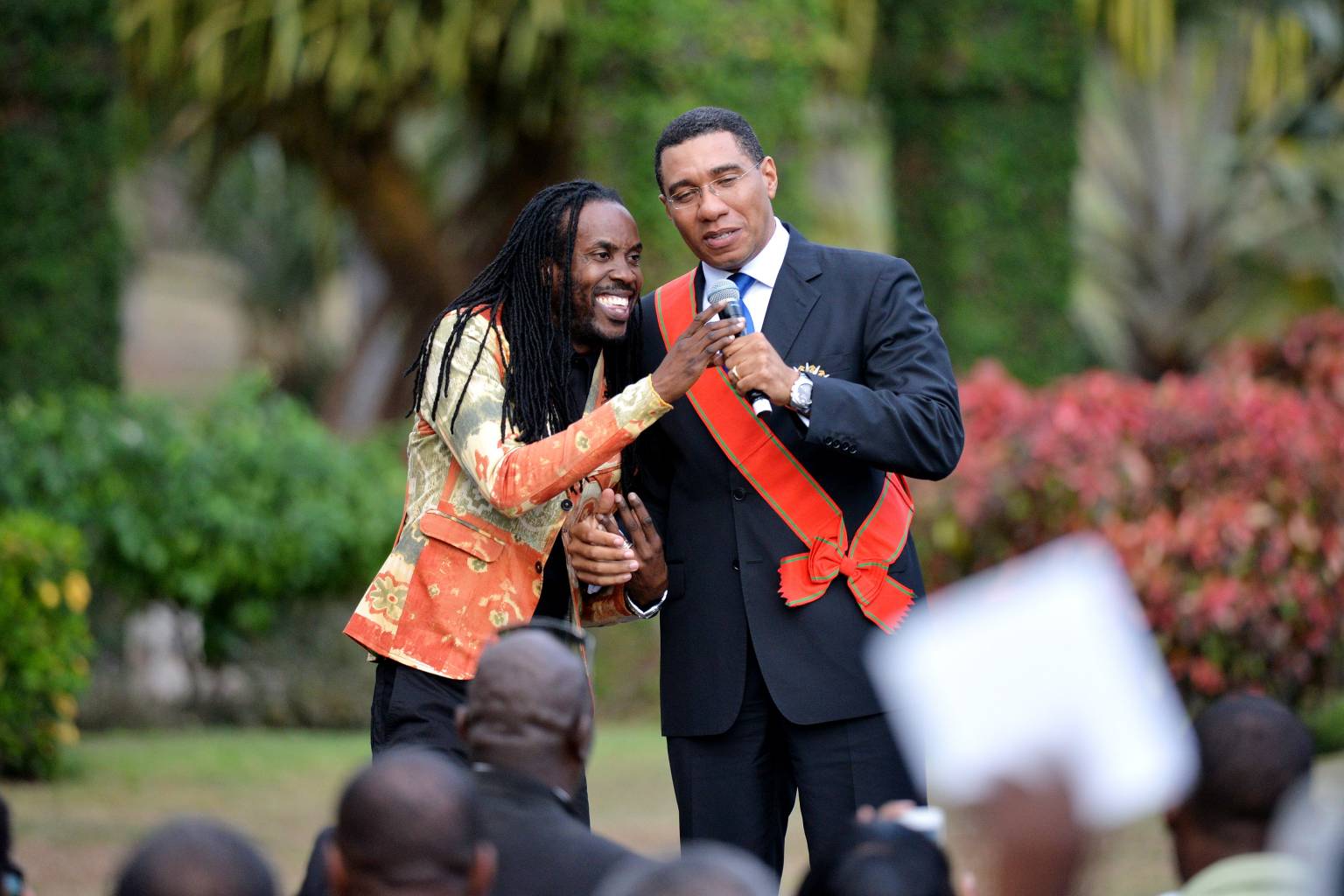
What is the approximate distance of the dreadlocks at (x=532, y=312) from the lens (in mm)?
3777

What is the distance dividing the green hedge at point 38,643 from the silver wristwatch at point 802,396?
4807 mm

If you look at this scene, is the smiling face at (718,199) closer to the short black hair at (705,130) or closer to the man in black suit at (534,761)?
the short black hair at (705,130)

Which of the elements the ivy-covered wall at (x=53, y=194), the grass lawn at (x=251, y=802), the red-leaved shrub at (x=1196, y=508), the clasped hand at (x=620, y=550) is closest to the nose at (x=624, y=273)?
the clasped hand at (x=620, y=550)

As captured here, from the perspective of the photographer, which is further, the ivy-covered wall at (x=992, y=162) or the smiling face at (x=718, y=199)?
the ivy-covered wall at (x=992, y=162)

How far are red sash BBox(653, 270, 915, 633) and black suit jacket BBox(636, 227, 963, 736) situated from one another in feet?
0.09

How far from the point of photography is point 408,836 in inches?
96.9

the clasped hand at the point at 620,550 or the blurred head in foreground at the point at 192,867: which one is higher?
the clasped hand at the point at 620,550

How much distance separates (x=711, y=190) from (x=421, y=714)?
4.18 feet

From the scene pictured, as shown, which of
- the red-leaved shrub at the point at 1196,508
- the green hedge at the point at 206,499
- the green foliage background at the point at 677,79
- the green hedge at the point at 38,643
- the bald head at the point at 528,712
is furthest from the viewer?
the green foliage background at the point at 677,79

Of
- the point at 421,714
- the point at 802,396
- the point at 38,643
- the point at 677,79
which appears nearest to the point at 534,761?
the point at 421,714

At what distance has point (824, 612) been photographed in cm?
383

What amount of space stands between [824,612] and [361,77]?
28.7ft

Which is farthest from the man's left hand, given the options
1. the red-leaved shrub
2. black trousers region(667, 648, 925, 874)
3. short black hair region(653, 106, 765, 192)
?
the red-leaved shrub

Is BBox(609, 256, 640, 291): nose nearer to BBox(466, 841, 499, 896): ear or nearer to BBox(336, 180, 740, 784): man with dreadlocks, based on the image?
BBox(336, 180, 740, 784): man with dreadlocks
